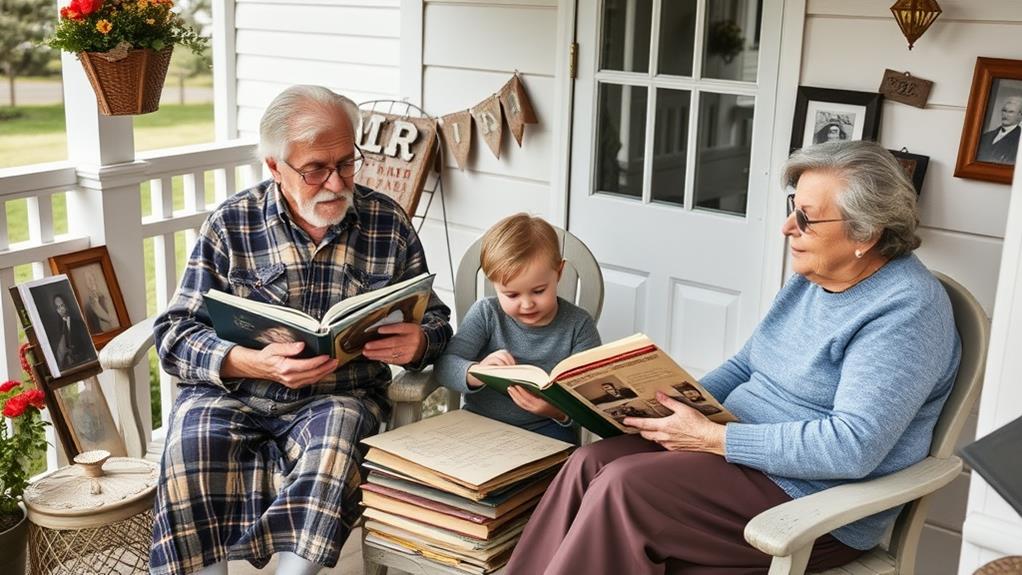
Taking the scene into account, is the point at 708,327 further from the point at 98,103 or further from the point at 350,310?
the point at 98,103

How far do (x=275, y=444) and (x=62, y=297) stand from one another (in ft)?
3.22

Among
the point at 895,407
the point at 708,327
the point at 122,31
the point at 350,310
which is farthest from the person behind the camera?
the point at 708,327

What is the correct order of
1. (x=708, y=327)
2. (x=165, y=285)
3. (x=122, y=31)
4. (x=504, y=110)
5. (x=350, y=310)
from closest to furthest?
1. (x=350, y=310)
2. (x=122, y=31)
3. (x=708, y=327)
4. (x=504, y=110)
5. (x=165, y=285)

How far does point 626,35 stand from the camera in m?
3.15

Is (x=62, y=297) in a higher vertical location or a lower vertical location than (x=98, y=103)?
lower

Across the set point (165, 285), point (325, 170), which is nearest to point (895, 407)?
point (325, 170)

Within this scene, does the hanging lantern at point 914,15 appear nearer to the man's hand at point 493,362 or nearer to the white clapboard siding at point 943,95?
the white clapboard siding at point 943,95

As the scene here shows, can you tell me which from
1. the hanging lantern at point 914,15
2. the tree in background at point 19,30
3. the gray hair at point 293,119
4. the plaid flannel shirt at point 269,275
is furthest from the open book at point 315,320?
the tree in background at point 19,30

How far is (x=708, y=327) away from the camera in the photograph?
310 centimetres

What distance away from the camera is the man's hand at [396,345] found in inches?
98.9

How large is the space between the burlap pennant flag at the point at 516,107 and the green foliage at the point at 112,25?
3.41 feet

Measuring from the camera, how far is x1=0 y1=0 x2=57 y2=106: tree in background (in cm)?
1113

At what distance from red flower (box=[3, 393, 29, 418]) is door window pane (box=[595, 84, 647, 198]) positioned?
1.74 meters

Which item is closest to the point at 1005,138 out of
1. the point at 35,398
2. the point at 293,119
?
the point at 293,119
